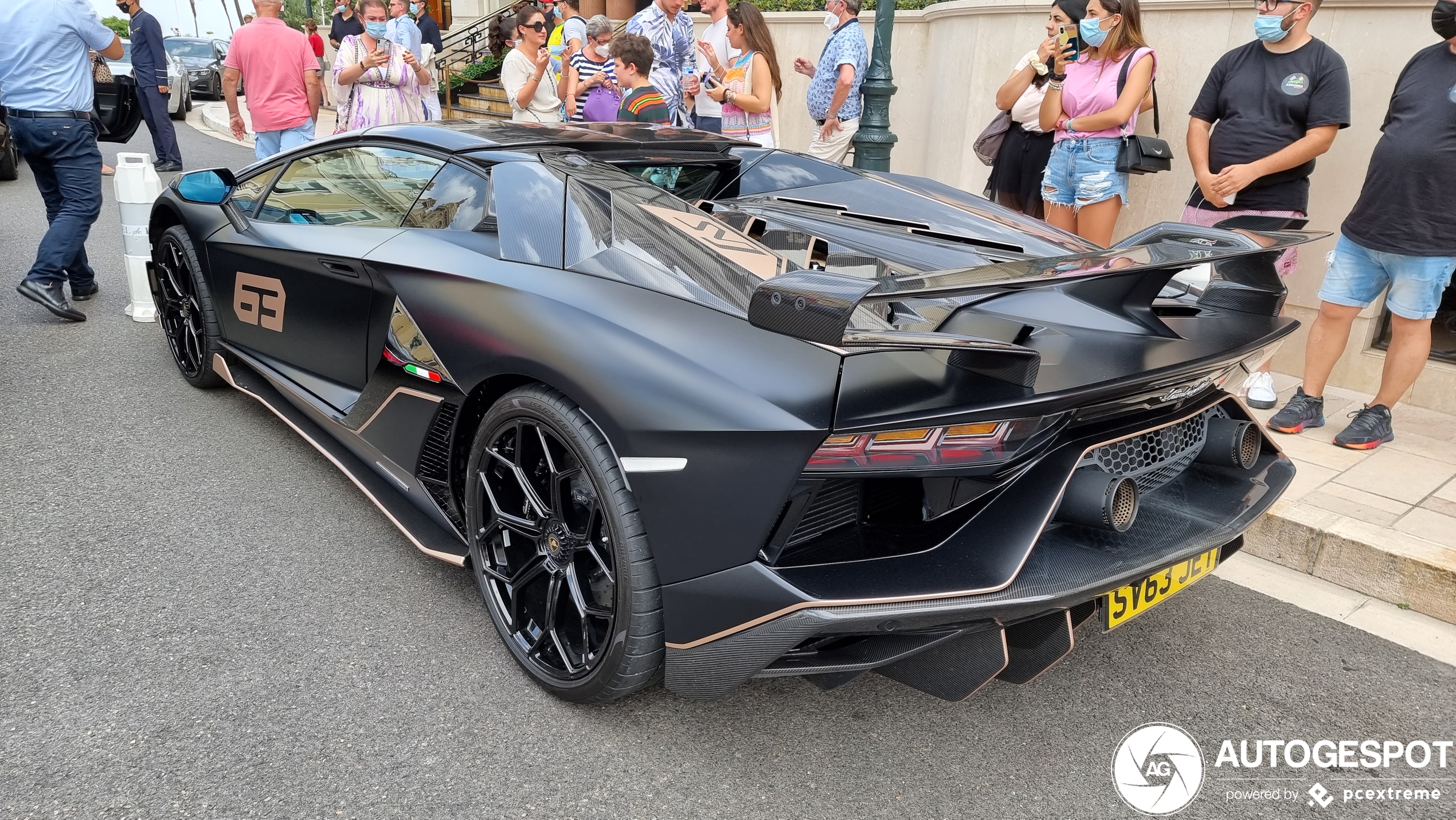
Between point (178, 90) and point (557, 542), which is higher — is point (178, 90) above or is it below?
above

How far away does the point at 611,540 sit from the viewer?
6.78 ft

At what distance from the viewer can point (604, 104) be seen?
18.9 feet

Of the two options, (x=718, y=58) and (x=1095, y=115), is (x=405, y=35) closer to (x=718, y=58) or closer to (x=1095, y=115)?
(x=718, y=58)

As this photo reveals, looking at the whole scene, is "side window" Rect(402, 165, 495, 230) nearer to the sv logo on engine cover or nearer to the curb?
the sv logo on engine cover

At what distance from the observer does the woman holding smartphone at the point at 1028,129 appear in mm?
5133

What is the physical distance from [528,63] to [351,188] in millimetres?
3634

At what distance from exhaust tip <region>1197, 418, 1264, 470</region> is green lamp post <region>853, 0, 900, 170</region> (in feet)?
11.4

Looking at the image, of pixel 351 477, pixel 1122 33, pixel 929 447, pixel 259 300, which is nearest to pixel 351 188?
pixel 259 300

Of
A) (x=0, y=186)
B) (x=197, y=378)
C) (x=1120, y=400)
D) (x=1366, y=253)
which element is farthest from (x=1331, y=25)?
(x=0, y=186)

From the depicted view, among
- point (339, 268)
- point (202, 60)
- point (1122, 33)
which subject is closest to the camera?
point (339, 268)

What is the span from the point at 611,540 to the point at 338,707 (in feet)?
2.71

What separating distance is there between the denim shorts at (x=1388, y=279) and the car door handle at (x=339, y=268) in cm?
386

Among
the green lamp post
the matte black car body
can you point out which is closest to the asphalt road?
the matte black car body

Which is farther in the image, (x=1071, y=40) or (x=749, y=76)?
(x=749, y=76)
